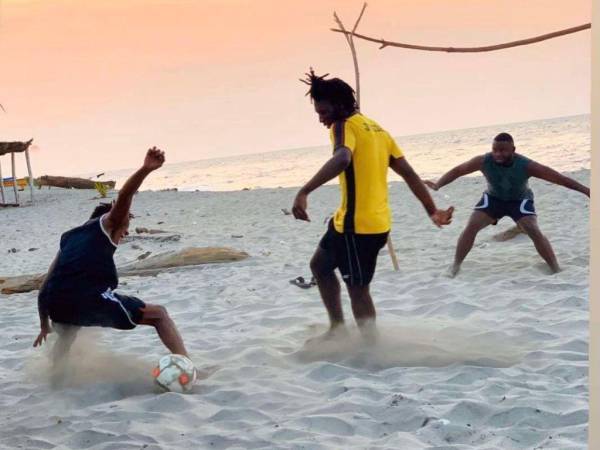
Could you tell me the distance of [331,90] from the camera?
4.72 meters

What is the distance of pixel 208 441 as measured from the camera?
144 inches

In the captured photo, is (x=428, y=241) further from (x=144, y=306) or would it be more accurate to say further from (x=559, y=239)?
(x=144, y=306)

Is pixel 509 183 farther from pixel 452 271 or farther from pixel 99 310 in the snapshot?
pixel 99 310

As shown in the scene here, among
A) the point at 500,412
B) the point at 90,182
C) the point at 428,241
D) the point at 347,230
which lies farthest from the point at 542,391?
the point at 90,182

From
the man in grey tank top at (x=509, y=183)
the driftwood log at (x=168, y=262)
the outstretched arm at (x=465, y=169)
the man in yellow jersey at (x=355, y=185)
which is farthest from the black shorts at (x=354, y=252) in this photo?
the driftwood log at (x=168, y=262)

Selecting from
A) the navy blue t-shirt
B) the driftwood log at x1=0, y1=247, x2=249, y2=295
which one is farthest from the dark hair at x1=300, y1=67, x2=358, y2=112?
the driftwood log at x1=0, y1=247, x2=249, y2=295

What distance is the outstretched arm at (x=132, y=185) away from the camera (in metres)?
4.09

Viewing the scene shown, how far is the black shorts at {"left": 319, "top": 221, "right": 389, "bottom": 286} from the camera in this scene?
477cm

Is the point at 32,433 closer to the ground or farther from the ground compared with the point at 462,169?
closer to the ground

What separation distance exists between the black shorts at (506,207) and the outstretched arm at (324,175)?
3.21 m

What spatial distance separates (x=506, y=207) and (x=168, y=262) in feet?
13.1

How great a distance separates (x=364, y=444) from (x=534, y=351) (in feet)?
5.72

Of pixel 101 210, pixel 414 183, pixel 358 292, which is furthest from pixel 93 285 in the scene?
pixel 414 183

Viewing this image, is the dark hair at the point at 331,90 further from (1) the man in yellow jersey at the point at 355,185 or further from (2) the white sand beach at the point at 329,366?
(2) the white sand beach at the point at 329,366
